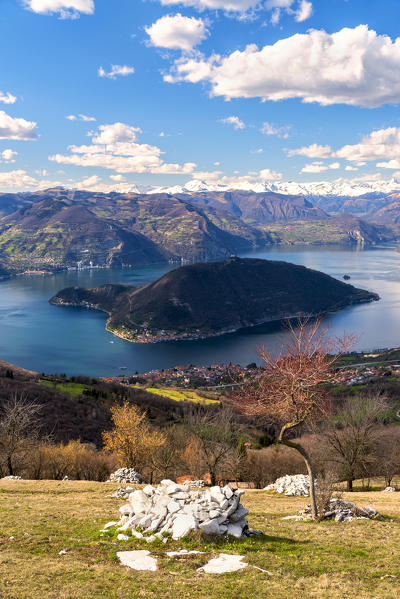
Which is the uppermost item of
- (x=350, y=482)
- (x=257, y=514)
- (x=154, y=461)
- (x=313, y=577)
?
(x=313, y=577)

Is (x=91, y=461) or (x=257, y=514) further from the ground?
(x=257, y=514)

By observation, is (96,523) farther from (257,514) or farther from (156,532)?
(257,514)

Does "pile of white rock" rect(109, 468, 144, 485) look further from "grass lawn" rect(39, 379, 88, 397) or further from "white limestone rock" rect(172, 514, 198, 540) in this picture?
"grass lawn" rect(39, 379, 88, 397)

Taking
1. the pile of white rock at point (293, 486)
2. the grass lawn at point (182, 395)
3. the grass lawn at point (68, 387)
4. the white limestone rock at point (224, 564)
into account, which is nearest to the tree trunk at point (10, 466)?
the pile of white rock at point (293, 486)

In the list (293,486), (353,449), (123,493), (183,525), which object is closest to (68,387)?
(353,449)

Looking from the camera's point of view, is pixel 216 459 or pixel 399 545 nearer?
pixel 399 545

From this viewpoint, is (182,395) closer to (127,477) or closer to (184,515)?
Answer: (127,477)

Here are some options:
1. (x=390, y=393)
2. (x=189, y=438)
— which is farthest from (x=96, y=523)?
(x=390, y=393)
